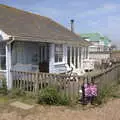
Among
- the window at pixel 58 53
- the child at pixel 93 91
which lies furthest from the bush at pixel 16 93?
the window at pixel 58 53

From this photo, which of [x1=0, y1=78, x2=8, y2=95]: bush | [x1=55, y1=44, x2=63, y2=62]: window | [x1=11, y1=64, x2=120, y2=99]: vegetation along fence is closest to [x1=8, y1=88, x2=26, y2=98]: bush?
[x1=11, y1=64, x2=120, y2=99]: vegetation along fence

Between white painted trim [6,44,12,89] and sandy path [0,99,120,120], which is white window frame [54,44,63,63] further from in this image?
sandy path [0,99,120,120]

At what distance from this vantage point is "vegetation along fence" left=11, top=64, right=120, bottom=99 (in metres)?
8.38

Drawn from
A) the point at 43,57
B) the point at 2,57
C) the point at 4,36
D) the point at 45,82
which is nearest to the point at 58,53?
the point at 43,57

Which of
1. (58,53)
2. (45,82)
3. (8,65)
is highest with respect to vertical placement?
(58,53)

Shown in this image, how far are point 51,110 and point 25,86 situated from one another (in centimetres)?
275

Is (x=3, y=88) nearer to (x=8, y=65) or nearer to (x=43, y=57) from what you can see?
(x=8, y=65)

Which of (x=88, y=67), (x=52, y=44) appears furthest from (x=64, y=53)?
(x=88, y=67)

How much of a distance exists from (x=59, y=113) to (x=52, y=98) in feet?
3.36

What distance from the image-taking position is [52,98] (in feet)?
26.5

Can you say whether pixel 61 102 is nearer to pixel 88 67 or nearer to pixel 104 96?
pixel 104 96

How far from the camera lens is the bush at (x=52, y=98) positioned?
26.4 feet

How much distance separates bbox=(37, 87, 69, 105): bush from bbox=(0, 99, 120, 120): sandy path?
0.36 meters

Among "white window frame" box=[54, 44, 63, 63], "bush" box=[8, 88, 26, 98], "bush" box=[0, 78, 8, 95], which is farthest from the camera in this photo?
"white window frame" box=[54, 44, 63, 63]
